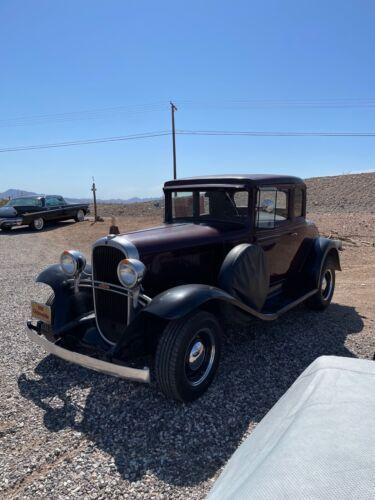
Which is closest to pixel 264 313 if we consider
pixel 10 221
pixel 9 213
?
pixel 10 221

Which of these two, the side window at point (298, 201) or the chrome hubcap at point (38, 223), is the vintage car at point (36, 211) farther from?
the side window at point (298, 201)

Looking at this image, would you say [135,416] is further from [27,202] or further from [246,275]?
[27,202]

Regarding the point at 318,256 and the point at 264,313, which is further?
the point at 318,256

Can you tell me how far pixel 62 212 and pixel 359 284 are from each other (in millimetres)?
15166

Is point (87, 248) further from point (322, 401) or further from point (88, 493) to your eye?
point (322, 401)

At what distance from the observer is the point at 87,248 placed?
1220 centimetres

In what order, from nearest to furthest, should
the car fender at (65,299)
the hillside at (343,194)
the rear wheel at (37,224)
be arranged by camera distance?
the car fender at (65,299) → the rear wheel at (37,224) → the hillside at (343,194)

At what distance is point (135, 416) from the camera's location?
3186 mm

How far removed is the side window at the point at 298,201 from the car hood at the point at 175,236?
1.44m

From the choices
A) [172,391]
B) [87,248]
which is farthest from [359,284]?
[87,248]

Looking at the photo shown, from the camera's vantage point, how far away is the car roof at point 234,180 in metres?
4.66

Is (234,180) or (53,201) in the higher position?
(234,180)

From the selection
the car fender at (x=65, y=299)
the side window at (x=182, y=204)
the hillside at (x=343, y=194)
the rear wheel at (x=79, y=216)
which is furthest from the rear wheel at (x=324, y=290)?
the rear wheel at (x=79, y=216)

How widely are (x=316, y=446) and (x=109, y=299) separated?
2677 millimetres
